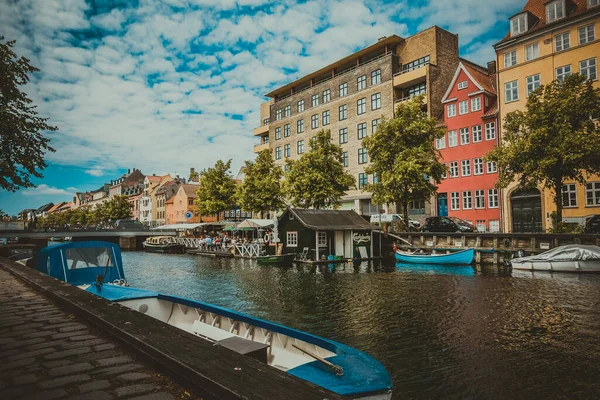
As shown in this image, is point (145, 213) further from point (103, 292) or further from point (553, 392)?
point (553, 392)

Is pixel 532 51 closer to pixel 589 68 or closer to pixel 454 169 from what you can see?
pixel 589 68

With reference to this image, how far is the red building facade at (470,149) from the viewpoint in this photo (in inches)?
1640

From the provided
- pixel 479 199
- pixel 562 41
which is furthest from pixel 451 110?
pixel 562 41

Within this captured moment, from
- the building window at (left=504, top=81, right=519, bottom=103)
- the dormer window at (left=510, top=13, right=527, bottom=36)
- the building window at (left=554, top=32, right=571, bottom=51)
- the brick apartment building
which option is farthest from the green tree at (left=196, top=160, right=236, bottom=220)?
the building window at (left=554, top=32, right=571, bottom=51)

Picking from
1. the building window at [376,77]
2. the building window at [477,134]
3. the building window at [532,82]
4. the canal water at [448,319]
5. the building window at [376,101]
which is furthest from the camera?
the building window at [376,77]

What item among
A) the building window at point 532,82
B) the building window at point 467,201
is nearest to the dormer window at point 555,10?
the building window at point 532,82

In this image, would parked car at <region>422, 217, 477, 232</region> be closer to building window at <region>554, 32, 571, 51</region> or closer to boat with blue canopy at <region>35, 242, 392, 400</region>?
building window at <region>554, 32, 571, 51</region>

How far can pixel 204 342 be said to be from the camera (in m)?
4.31

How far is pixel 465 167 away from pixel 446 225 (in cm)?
1092

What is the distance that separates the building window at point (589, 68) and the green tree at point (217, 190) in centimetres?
4393

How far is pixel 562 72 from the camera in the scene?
36.7 meters

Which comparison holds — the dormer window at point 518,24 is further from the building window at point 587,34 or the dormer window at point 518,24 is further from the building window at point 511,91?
the building window at point 587,34

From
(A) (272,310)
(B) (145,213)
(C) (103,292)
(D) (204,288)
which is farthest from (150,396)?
(B) (145,213)

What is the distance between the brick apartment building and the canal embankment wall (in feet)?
143
